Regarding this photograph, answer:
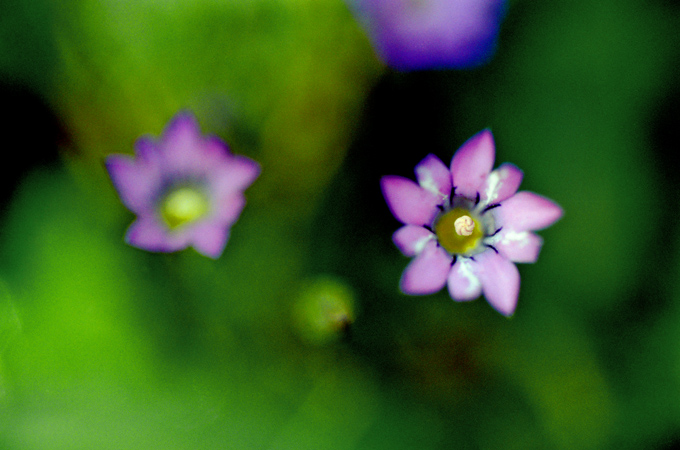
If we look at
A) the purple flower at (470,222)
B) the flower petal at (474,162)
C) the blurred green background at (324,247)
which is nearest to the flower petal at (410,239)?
the purple flower at (470,222)

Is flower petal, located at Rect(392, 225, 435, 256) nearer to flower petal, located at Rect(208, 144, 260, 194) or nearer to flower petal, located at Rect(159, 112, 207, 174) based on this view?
flower petal, located at Rect(208, 144, 260, 194)

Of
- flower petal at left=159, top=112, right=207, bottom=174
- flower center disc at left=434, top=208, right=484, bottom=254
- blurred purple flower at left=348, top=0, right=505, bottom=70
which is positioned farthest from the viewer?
blurred purple flower at left=348, top=0, right=505, bottom=70

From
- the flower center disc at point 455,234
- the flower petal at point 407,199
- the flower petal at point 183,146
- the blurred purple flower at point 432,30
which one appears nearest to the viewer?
the flower petal at point 407,199

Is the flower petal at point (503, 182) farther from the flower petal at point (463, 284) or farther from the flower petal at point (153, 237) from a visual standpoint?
the flower petal at point (153, 237)

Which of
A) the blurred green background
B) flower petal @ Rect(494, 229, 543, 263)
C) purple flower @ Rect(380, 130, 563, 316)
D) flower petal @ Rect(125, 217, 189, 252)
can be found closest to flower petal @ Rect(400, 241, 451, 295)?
purple flower @ Rect(380, 130, 563, 316)

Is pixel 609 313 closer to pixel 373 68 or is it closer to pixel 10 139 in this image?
pixel 373 68

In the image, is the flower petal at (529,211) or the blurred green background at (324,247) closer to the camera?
the flower petal at (529,211)
